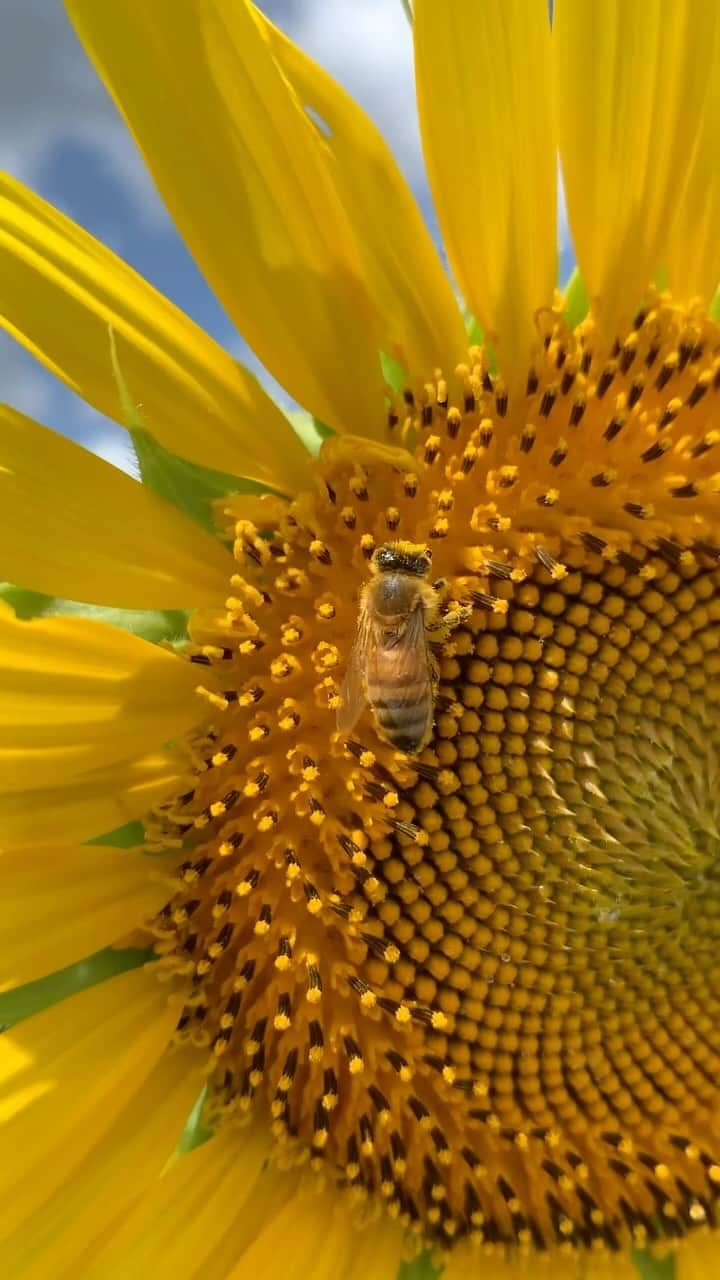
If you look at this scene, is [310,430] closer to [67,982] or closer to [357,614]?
[357,614]

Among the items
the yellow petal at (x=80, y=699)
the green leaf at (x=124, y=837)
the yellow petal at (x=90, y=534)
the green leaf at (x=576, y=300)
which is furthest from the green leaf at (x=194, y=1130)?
the green leaf at (x=576, y=300)

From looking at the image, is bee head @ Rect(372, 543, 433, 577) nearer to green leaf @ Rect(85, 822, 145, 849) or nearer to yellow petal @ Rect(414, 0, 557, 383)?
yellow petal @ Rect(414, 0, 557, 383)

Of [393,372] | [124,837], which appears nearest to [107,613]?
[124,837]

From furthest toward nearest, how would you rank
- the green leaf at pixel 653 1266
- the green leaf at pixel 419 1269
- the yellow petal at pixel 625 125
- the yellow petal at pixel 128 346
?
1. the green leaf at pixel 653 1266
2. the green leaf at pixel 419 1269
3. the yellow petal at pixel 625 125
4. the yellow petal at pixel 128 346

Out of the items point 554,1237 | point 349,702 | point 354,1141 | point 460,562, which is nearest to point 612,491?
point 460,562

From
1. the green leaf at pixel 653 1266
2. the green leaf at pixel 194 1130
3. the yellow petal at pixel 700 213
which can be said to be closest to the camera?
the yellow petal at pixel 700 213

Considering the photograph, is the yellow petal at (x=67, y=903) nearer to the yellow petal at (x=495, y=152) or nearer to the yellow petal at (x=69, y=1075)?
the yellow petal at (x=69, y=1075)

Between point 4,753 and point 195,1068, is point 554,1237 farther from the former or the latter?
point 4,753

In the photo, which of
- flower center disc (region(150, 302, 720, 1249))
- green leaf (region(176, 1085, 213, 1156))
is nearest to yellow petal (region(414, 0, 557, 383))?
flower center disc (region(150, 302, 720, 1249))
